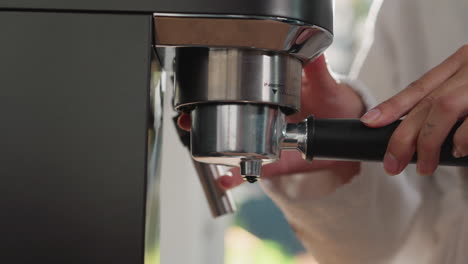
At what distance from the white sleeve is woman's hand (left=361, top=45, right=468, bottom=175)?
0.74 feet

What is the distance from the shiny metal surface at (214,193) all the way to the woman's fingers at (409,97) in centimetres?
17

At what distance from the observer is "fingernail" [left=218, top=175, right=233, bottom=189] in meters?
0.53

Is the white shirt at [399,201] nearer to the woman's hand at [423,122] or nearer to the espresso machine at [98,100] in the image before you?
the woman's hand at [423,122]

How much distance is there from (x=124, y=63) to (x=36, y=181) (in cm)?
8

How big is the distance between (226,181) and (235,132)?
215 mm

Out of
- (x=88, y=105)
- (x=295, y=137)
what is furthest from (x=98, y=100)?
(x=295, y=137)

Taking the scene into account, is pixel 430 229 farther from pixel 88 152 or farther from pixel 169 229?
pixel 169 229

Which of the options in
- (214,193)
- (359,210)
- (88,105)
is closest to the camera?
(88,105)

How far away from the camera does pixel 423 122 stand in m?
0.39

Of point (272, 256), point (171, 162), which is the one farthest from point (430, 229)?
point (272, 256)

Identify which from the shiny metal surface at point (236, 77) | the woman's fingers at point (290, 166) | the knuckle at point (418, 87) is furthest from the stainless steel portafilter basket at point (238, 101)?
the woman's fingers at point (290, 166)

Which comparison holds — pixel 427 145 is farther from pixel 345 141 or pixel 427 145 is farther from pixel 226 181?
pixel 226 181

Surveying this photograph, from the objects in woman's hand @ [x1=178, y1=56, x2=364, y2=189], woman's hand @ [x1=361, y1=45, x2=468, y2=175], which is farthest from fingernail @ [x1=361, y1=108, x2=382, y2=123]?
woman's hand @ [x1=178, y1=56, x2=364, y2=189]

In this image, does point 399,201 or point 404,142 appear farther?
point 399,201
